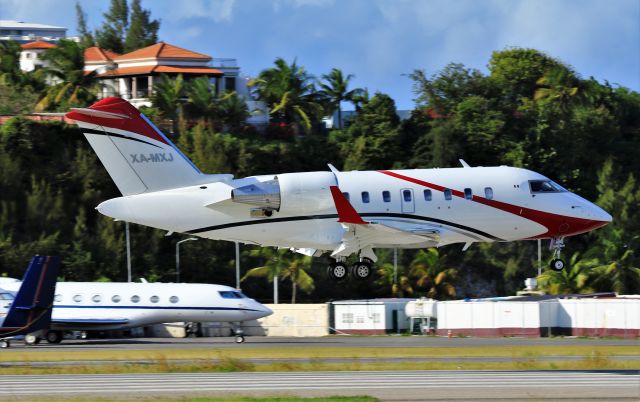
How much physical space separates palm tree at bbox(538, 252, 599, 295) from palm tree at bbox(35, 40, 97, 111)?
50242 mm

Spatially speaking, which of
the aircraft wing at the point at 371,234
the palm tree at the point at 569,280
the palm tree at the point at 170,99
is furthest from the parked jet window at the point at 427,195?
the palm tree at the point at 170,99

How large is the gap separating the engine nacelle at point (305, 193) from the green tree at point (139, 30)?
372 feet

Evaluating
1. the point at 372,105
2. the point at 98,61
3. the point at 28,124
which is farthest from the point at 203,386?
the point at 98,61

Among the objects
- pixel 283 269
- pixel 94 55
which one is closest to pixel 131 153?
pixel 283 269

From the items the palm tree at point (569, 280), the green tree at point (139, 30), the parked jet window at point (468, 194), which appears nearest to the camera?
the parked jet window at point (468, 194)

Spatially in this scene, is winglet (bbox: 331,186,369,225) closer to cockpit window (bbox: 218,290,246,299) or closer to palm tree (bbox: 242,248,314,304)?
cockpit window (bbox: 218,290,246,299)

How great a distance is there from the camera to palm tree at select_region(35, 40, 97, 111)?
114438mm

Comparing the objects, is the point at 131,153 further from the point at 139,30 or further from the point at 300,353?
the point at 139,30

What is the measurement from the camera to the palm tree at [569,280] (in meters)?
89.2

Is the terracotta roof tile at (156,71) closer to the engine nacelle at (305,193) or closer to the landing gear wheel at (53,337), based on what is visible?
the landing gear wheel at (53,337)

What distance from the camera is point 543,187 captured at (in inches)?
1785

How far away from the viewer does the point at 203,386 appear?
1513 inches

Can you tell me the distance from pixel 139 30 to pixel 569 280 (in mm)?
86178

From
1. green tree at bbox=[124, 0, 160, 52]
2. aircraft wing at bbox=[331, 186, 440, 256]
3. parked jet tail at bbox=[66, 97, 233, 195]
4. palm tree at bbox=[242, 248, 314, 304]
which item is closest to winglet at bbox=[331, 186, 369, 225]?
aircraft wing at bbox=[331, 186, 440, 256]
